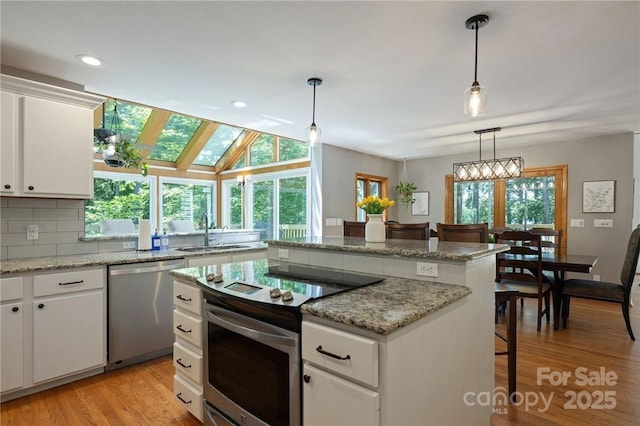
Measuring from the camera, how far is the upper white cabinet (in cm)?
244

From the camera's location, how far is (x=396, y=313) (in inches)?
47.8

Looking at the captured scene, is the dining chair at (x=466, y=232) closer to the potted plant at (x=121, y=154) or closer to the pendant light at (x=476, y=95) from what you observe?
the pendant light at (x=476, y=95)

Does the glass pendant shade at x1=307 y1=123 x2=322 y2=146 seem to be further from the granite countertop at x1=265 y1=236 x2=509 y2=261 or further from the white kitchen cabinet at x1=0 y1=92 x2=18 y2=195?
the white kitchen cabinet at x1=0 y1=92 x2=18 y2=195

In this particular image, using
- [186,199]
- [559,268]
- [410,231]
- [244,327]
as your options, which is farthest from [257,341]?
[186,199]

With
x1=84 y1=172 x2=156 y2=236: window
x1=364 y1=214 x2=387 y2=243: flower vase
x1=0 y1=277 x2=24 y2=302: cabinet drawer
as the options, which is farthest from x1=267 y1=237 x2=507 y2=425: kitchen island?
x1=84 y1=172 x2=156 y2=236: window

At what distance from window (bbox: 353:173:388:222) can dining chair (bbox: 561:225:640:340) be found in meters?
3.29

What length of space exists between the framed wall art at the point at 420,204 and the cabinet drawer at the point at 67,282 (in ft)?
18.6

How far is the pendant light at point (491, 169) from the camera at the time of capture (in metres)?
4.29

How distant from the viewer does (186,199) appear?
803cm

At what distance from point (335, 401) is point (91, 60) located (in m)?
2.88

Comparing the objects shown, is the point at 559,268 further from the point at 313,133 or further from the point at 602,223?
the point at 313,133

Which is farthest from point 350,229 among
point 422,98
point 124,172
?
point 124,172

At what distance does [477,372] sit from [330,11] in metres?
2.16

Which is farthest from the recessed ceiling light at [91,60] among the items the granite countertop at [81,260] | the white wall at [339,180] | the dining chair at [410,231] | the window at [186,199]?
the window at [186,199]
